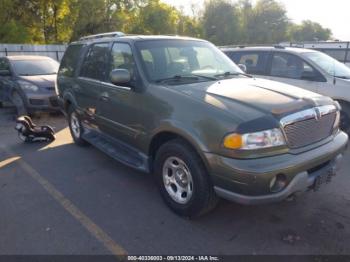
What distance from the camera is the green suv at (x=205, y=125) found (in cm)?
293

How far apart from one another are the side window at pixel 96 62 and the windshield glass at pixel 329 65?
424 cm

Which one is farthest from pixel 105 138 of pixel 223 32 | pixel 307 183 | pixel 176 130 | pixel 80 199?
pixel 223 32

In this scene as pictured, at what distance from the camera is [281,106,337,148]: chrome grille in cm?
305

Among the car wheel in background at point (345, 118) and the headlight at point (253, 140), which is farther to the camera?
the car wheel in background at point (345, 118)

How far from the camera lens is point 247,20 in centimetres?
6881

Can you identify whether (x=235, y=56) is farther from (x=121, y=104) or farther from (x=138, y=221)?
(x=138, y=221)

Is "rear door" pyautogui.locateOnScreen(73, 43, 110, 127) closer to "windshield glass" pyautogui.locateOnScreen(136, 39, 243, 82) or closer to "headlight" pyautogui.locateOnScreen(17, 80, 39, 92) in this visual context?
"windshield glass" pyautogui.locateOnScreen(136, 39, 243, 82)

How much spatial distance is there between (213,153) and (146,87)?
1280mm

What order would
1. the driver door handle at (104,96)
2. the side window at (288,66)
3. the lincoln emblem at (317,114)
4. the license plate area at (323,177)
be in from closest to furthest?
the license plate area at (323,177), the lincoln emblem at (317,114), the driver door handle at (104,96), the side window at (288,66)

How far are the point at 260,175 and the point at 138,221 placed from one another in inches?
59.6

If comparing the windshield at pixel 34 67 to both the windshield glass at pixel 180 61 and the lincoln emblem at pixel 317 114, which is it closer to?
the windshield glass at pixel 180 61

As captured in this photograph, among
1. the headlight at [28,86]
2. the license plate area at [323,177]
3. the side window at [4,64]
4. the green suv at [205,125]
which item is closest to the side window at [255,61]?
the green suv at [205,125]

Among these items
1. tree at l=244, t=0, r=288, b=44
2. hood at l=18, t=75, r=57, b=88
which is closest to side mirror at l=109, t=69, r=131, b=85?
hood at l=18, t=75, r=57, b=88

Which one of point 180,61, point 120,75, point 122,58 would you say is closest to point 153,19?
point 122,58
